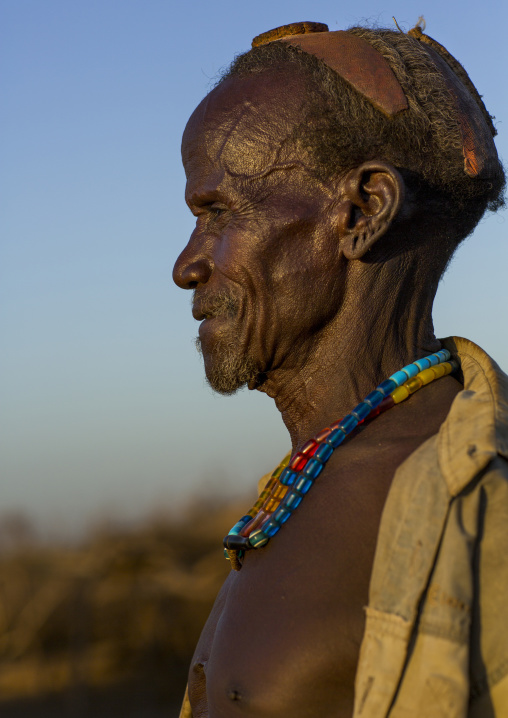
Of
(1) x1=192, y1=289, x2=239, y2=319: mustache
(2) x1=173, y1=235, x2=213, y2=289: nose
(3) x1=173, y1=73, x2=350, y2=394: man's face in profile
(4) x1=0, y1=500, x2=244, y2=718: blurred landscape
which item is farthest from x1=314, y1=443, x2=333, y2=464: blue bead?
(4) x1=0, y1=500, x2=244, y2=718: blurred landscape

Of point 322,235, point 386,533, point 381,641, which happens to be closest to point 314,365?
point 322,235

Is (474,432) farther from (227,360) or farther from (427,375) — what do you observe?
(227,360)

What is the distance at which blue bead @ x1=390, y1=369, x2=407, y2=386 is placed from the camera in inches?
104

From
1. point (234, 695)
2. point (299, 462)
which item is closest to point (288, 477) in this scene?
point (299, 462)

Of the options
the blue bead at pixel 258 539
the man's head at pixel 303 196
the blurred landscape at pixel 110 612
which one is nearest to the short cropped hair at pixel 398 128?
the man's head at pixel 303 196

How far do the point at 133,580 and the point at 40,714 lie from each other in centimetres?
198

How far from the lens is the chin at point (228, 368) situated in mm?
2806

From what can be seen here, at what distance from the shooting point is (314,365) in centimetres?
280

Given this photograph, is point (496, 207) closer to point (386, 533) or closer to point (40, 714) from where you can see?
point (386, 533)

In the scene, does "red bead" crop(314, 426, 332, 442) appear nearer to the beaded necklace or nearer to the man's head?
the beaded necklace

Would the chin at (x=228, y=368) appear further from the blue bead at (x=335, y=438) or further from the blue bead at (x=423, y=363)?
the blue bead at (x=423, y=363)

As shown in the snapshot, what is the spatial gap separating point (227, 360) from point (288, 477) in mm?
444

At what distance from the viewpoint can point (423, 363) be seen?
2699 millimetres

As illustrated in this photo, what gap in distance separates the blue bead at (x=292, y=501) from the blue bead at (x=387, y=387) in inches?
15.8
